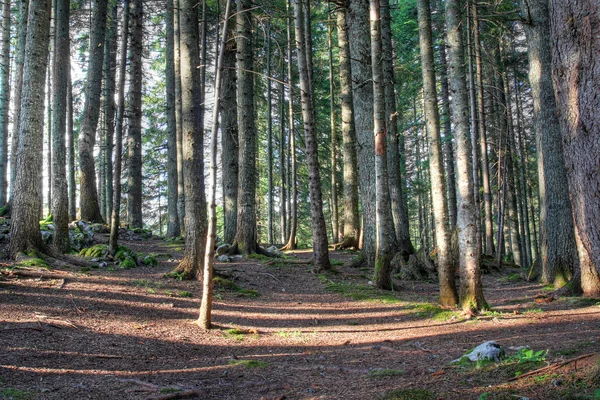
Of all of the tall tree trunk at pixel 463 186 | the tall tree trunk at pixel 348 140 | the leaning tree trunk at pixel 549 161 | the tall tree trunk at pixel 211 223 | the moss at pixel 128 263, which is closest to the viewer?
the tall tree trunk at pixel 211 223

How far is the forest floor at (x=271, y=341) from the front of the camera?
440 cm

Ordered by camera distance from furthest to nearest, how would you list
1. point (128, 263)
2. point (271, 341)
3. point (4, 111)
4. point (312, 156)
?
point (4, 111)
point (312, 156)
point (128, 263)
point (271, 341)

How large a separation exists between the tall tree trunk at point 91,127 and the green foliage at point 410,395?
1471 centimetres

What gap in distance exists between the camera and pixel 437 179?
8656 mm

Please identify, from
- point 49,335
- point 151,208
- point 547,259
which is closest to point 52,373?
point 49,335

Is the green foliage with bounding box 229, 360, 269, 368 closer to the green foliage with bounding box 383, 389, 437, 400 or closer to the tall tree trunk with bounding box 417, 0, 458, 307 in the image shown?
the green foliage with bounding box 383, 389, 437, 400

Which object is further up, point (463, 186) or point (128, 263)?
point (463, 186)

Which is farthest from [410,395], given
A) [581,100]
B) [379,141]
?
[379,141]

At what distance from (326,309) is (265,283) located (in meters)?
2.18

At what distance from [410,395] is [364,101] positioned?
9.65m

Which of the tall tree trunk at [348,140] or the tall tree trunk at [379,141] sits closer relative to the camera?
the tall tree trunk at [379,141]

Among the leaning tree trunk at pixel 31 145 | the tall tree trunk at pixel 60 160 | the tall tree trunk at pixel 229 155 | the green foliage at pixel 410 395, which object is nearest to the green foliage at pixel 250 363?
the green foliage at pixel 410 395

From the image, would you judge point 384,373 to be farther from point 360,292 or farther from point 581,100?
point 360,292

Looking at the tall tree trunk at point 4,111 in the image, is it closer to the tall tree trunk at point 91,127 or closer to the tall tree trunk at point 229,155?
the tall tree trunk at point 91,127
